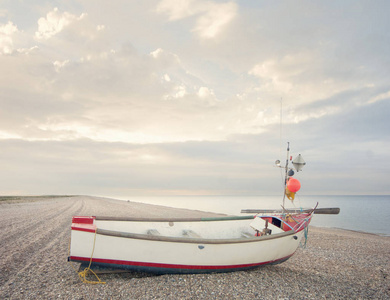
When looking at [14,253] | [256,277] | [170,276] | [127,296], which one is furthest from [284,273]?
[14,253]

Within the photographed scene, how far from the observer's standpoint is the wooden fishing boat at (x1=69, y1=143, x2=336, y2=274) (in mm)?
7109

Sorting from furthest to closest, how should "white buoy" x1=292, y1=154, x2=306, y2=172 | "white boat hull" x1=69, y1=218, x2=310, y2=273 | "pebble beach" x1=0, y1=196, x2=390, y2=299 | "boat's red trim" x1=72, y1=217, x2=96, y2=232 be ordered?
"white buoy" x1=292, y1=154, x2=306, y2=172 → "white boat hull" x1=69, y1=218, x2=310, y2=273 → "boat's red trim" x1=72, y1=217, x2=96, y2=232 → "pebble beach" x1=0, y1=196, x2=390, y2=299

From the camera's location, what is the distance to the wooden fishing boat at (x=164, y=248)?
7102 mm

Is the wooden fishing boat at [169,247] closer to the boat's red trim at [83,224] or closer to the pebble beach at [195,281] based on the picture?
the boat's red trim at [83,224]

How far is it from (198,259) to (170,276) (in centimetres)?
106

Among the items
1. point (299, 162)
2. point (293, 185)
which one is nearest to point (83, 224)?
point (293, 185)

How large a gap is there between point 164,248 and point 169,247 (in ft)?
0.49

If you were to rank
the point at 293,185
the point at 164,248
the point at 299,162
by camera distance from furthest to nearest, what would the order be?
the point at 299,162 → the point at 293,185 → the point at 164,248

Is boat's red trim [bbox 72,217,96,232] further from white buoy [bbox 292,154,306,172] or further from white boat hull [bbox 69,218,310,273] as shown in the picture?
white buoy [bbox 292,154,306,172]

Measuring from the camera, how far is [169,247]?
7.40 metres

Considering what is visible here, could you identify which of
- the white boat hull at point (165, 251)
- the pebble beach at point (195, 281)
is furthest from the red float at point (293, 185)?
the pebble beach at point (195, 281)

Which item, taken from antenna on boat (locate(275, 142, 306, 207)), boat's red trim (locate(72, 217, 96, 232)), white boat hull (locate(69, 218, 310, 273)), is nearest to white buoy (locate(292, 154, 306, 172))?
antenna on boat (locate(275, 142, 306, 207))

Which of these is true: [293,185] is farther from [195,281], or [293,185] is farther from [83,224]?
[83,224]

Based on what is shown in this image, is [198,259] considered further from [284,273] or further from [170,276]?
[284,273]
